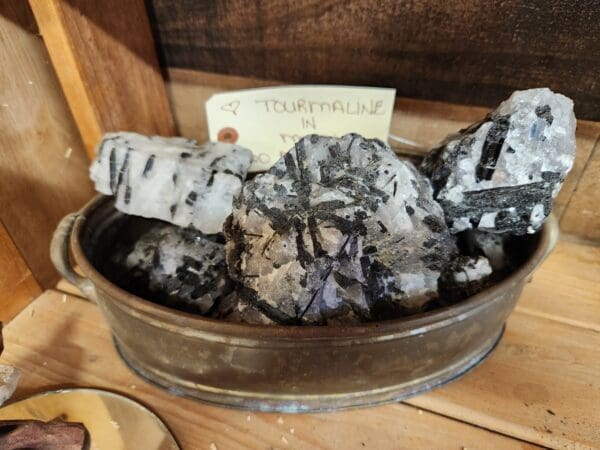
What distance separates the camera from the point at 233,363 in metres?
0.40

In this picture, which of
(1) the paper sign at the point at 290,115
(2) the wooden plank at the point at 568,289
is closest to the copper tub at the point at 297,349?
(2) the wooden plank at the point at 568,289

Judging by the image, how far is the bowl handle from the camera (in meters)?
0.47

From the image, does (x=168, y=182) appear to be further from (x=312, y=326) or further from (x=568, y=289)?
(x=568, y=289)

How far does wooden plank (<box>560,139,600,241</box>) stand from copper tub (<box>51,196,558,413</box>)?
0.18 metres

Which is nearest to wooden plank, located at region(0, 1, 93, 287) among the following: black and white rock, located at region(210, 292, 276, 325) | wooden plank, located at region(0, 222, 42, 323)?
wooden plank, located at region(0, 222, 42, 323)

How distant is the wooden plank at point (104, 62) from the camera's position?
0.53m

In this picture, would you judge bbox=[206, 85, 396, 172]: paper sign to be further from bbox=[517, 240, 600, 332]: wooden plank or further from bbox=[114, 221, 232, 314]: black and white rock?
bbox=[517, 240, 600, 332]: wooden plank

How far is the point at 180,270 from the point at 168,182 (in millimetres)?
98

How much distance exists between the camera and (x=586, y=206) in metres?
0.61

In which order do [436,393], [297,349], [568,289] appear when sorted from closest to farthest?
1. [297,349]
2. [436,393]
3. [568,289]

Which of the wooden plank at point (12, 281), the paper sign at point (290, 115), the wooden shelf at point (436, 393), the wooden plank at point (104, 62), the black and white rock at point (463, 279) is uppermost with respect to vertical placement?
the wooden plank at point (104, 62)

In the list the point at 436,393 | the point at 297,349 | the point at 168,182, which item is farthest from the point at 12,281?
the point at 436,393

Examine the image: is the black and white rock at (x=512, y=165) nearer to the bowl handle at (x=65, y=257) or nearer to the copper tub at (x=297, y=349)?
the copper tub at (x=297, y=349)

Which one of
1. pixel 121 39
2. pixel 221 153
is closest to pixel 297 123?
pixel 221 153
